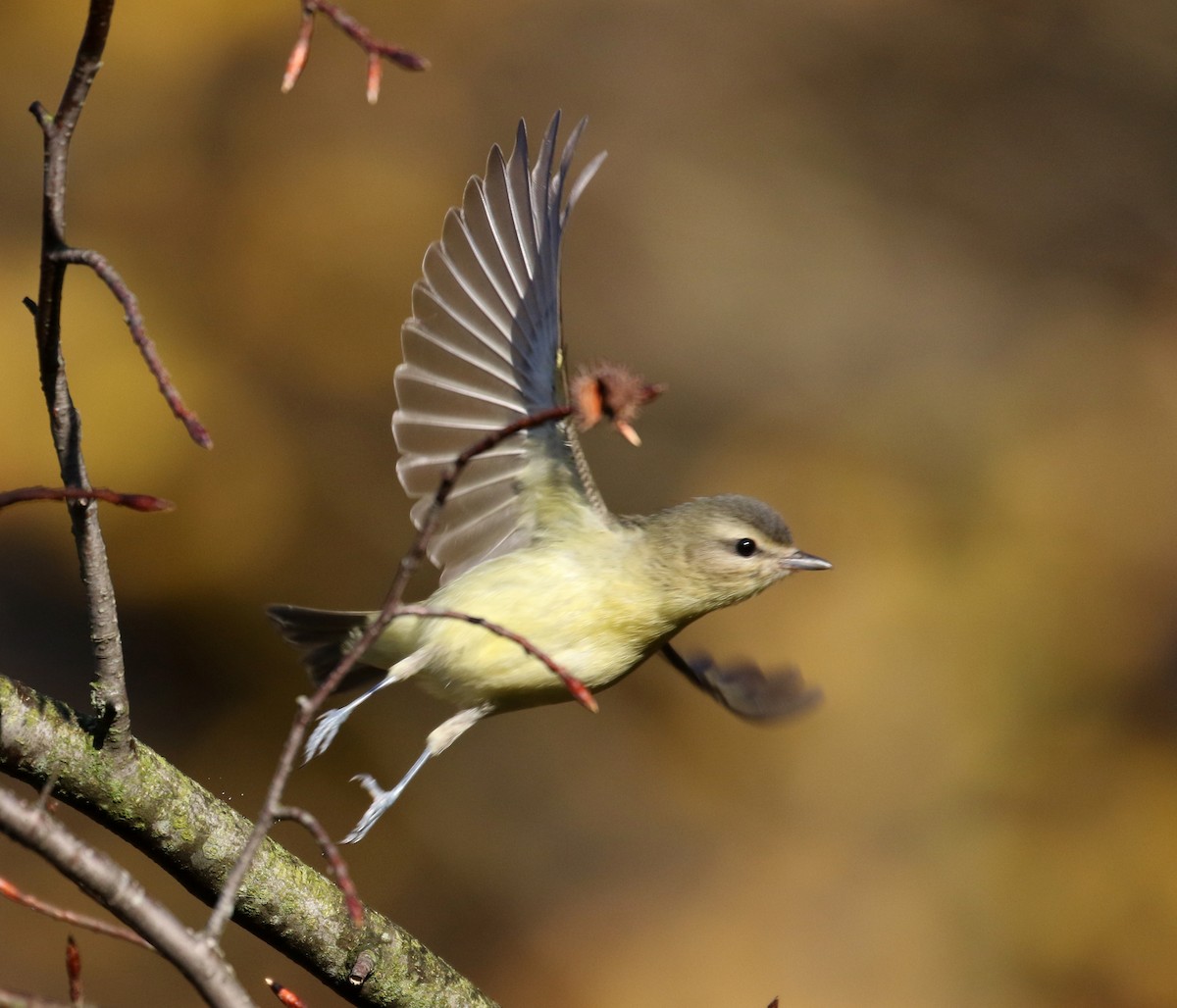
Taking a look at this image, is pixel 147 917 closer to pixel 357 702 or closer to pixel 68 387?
pixel 68 387

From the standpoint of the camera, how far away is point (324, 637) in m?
2.98

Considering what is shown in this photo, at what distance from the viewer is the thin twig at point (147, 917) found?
109 cm

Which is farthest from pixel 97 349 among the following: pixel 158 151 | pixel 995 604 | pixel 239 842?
pixel 995 604

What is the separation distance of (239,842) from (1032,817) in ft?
12.7

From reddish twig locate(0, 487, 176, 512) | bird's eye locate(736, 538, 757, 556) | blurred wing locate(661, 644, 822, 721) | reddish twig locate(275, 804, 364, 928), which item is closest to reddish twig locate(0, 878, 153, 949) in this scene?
reddish twig locate(275, 804, 364, 928)

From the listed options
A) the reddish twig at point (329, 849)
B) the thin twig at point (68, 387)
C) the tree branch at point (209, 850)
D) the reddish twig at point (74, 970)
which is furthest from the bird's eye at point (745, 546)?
the reddish twig at point (74, 970)

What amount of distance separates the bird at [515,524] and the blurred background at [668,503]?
6.01ft

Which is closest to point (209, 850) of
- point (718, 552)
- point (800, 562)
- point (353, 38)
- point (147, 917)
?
point (147, 917)

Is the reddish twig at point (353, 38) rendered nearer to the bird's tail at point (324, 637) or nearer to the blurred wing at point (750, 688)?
the bird's tail at point (324, 637)

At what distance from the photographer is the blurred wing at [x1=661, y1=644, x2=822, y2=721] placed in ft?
10.0

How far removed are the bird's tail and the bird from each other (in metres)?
0.02

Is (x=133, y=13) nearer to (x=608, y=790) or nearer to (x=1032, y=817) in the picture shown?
(x=608, y=790)

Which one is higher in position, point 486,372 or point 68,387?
point 486,372

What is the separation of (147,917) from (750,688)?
216 centimetres
